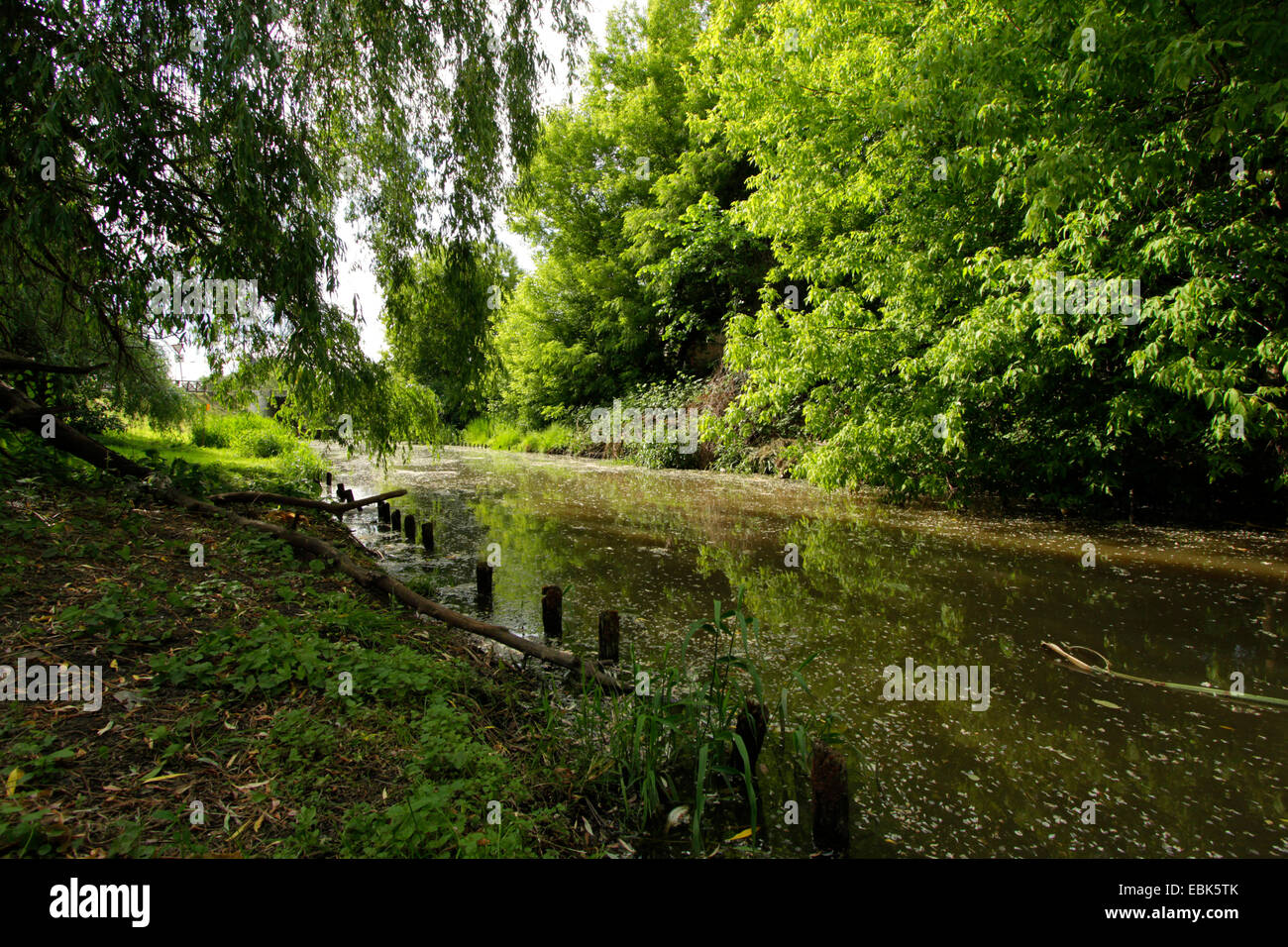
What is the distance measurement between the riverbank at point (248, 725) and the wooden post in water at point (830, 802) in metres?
0.75

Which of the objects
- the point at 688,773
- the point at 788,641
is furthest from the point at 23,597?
the point at 788,641

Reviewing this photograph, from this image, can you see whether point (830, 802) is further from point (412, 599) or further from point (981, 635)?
point (412, 599)

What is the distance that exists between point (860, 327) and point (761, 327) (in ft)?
5.32

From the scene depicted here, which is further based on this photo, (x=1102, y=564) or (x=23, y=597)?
(x=1102, y=564)

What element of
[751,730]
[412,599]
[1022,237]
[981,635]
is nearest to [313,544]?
[412,599]

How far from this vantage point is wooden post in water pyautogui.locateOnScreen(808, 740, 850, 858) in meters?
2.19

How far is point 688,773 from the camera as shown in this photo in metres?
2.72

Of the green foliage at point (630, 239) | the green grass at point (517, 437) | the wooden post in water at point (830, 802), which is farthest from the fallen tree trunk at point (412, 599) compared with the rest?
the green grass at point (517, 437)

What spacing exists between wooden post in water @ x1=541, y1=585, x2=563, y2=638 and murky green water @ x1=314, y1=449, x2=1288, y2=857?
0.18 meters

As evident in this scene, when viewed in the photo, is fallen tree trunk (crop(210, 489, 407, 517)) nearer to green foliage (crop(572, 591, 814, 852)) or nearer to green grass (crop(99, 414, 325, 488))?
green grass (crop(99, 414, 325, 488))

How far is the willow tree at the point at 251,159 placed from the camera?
13.0ft

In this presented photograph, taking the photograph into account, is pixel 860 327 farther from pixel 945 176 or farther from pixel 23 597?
pixel 23 597

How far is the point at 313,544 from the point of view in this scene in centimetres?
498

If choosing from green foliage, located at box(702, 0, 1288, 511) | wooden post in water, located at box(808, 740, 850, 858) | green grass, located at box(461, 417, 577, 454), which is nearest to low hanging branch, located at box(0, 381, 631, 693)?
wooden post in water, located at box(808, 740, 850, 858)
